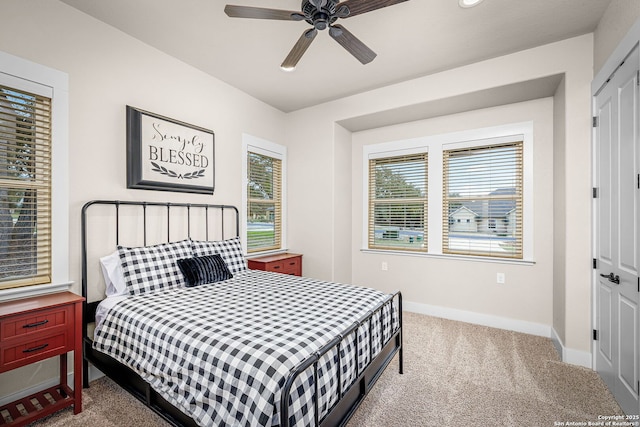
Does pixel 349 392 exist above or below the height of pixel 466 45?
below

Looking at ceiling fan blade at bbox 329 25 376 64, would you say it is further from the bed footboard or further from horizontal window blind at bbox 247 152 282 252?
horizontal window blind at bbox 247 152 282 252

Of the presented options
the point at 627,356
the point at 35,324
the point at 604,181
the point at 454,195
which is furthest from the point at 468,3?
the point at 35,324

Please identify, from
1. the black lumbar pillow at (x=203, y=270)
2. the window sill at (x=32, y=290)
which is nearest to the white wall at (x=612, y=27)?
the black lumbar pillow at (x=203, y=270)

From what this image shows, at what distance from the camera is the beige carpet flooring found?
1.91 meters

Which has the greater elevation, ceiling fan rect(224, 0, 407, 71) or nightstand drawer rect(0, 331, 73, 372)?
ceiling fan rect(224, 0, 407, 71)

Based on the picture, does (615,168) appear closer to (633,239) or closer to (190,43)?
(633,239)

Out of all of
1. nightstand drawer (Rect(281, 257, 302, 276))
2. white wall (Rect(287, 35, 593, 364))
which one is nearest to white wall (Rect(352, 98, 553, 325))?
white wall (Rect(287, 35, 593, 364))

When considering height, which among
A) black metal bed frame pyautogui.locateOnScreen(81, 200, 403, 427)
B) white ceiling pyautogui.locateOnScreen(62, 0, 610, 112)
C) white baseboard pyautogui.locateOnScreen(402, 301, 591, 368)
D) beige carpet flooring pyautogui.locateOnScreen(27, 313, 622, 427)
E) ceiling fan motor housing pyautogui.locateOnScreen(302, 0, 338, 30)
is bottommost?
beige carpet flooring pyautogui.locateOnScreen(27, 313, 622, 427)

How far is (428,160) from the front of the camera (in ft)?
13.0

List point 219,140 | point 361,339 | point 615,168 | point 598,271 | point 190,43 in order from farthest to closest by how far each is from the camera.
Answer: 1. point 219,140
2. point 190,43
3. point 598,271
4. point 615,168
5. point 361,339

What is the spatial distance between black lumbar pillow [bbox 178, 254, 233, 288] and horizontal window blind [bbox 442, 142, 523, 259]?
2860mm

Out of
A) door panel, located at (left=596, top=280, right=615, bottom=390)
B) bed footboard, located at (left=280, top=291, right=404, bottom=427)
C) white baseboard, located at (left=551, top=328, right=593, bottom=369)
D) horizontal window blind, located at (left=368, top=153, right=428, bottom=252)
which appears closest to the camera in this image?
bed footboard, located at (left=280, top=291, right=404, bottom=427)

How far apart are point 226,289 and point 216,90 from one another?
2.41 metres

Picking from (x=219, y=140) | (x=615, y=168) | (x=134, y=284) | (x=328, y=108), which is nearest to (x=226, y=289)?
(x=134, y=284)
